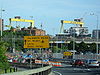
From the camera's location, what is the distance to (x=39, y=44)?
33844 mm

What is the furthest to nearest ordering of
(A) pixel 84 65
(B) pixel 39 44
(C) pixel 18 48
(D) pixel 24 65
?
1. (C) pixel 18 48
2. (A) pixel 84 65
3. (D) pixel 24 65
4. (B) pixel 39 44

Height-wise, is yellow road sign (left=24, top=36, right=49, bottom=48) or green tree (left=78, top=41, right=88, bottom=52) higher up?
yellow road sign (left=24, top=36, right=49, bottom=48)

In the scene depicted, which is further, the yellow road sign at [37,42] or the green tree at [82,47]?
the green tree at [82,47]

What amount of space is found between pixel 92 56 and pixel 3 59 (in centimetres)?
4293

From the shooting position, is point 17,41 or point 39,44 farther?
point 17,41

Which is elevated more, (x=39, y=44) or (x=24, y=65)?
(x=39, y=44)

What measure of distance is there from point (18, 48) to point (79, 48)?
1062 inches

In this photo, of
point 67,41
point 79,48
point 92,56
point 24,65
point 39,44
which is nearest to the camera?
point 39,44

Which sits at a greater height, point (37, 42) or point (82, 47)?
point (37, 42)

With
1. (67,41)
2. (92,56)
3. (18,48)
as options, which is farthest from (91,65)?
(67,41)

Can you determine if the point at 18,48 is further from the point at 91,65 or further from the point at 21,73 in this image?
the point at 21,73

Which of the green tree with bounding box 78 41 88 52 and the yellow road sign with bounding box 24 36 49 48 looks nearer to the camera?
the yellow road sign with bounding box 24 36 49 48

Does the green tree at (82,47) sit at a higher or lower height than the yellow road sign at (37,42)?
lower

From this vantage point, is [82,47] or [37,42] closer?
[37,42]
